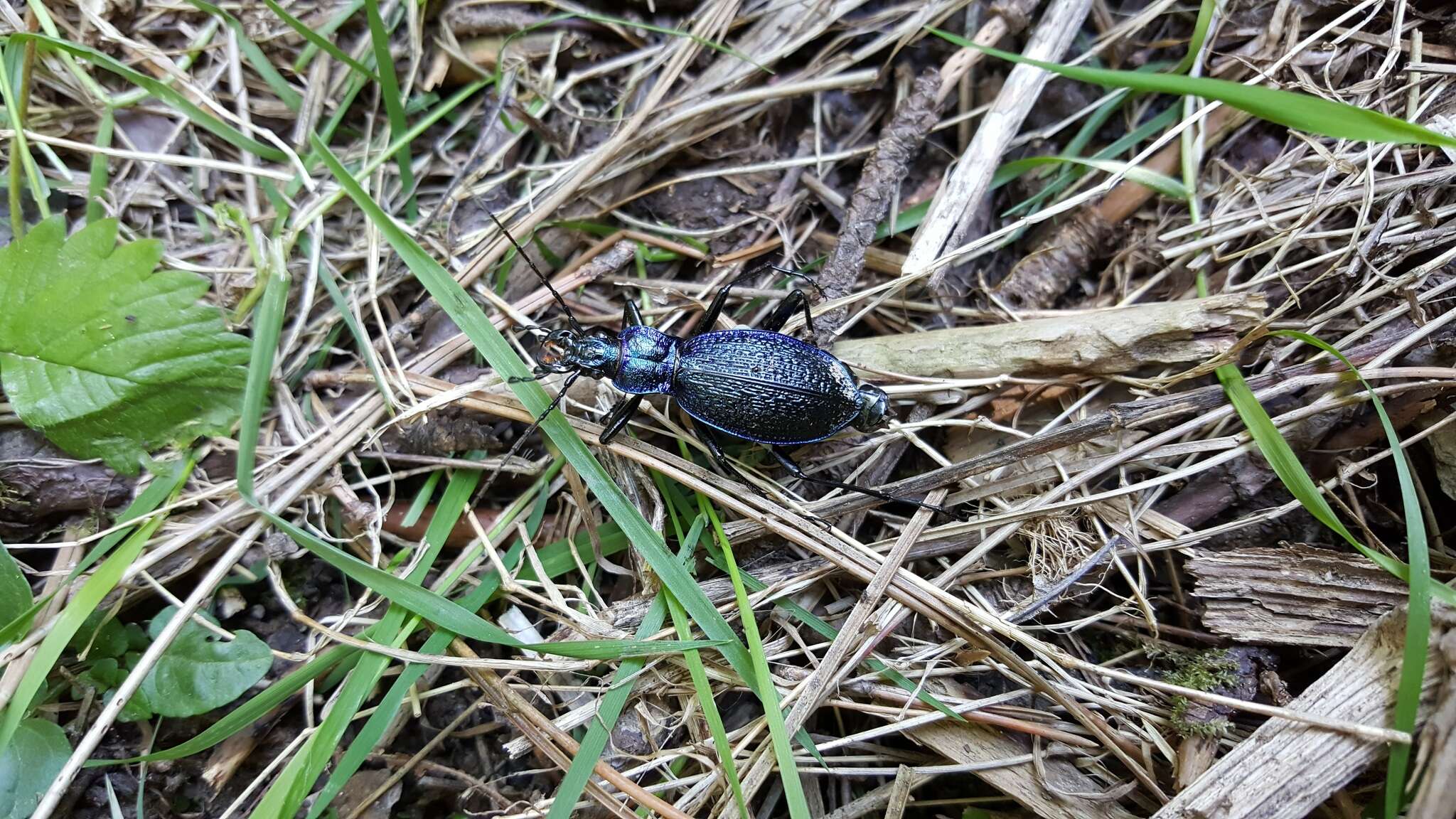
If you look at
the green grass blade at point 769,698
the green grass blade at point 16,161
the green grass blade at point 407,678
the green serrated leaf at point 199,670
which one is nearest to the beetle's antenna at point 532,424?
the green grass blade at point 407,678

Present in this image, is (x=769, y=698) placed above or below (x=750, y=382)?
below

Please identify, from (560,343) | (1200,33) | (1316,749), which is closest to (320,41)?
(560,343)

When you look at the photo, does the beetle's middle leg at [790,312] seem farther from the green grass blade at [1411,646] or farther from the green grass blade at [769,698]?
the green grass blade at [1411,646]

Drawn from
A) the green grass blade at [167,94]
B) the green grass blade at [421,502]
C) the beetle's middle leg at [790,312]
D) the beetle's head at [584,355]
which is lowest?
the green grass blade at [421,502]

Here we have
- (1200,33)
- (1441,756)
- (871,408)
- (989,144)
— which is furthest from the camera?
(989,144)

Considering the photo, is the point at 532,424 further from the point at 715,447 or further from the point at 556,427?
the point at 715,447

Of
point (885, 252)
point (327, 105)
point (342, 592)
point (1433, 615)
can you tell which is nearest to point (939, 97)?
point (885, 252)

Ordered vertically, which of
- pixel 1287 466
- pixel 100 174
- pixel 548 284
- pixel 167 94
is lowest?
pixel 1287 466
